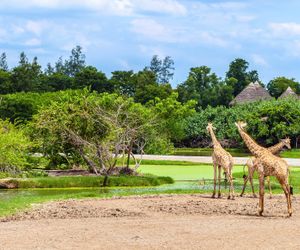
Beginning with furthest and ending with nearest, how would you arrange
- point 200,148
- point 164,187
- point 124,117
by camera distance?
point 200,148
point 124,117
point 164,187

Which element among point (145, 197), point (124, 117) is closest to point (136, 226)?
point (145, 197)

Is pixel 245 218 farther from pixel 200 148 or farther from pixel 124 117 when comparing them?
pixel 200 148

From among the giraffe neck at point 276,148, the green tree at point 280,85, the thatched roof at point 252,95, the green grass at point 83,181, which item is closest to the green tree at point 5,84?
the thatched roof at point 252,95

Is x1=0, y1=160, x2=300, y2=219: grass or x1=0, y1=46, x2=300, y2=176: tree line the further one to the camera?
x1=0, y1=46, x2=300, y2=176: tree line

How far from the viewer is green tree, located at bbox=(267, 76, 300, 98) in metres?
114

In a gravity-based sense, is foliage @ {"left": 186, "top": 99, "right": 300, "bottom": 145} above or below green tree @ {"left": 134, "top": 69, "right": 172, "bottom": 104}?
below

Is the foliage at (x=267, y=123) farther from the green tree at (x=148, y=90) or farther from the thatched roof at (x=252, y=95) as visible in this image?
the thatched roof at (x=252, y=95)

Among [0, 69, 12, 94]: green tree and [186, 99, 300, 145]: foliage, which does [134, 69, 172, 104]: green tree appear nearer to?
[0, 69, 12, 94]: green tree

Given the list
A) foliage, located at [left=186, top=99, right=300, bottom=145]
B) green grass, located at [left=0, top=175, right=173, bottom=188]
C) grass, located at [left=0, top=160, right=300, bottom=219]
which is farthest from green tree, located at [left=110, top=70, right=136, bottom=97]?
green grass, located at [left=0, top=175, right=173, bottom=188]

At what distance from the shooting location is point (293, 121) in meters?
60.2

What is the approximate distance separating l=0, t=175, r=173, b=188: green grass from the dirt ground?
300 inches

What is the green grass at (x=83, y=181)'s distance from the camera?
27438 mm

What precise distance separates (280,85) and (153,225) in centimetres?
10171

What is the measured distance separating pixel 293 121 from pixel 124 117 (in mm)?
30102
